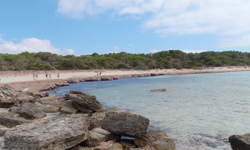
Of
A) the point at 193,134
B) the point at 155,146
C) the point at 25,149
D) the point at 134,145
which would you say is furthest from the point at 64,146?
the point at 193,134

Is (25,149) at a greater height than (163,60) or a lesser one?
lesser

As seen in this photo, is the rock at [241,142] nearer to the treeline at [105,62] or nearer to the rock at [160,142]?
the rock at [160,142]

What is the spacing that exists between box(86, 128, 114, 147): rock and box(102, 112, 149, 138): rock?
0.67 ft

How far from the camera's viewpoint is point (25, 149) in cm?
389

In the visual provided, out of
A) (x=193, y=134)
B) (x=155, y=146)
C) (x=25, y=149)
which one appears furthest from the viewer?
(x=193, y=134)

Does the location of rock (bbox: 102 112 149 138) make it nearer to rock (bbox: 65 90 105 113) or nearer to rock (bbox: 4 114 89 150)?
rock (bbox: 4 114 89 150)

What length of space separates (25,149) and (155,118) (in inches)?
280

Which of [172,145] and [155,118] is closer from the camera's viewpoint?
[172,145]

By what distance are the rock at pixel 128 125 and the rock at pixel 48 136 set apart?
46.9 inches

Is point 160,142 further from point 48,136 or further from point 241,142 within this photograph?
point 48,136

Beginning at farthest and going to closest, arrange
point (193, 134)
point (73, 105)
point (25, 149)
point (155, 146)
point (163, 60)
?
point (163, 60)
point (73, 105)
point (193, 134)
point (155, 146)
point (25, 149)

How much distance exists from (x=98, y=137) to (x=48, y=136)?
5.87ft

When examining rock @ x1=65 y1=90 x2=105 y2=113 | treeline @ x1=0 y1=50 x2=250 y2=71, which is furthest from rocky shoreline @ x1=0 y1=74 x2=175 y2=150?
treeline @ x1=0 y1=50 x2=250 y2=71

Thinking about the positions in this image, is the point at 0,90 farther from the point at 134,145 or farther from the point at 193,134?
the point at 193,134
